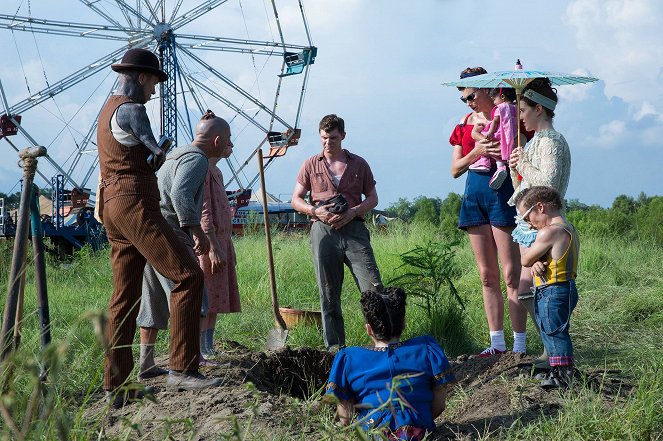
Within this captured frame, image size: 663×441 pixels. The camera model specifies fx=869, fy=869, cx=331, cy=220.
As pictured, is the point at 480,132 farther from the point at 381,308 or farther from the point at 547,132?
the point at 381,308

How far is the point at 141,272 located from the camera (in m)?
4.20

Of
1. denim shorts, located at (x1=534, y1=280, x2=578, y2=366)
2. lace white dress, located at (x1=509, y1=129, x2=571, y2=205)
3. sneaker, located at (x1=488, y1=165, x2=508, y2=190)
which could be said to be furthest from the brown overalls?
sneaker, located at (x1=488, y1=165, x2=508, y2=190)

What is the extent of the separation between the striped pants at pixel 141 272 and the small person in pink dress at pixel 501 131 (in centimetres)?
186

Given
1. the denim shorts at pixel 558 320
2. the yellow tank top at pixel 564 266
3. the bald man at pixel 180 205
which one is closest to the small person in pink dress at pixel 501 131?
the yellow tank top at pixel 564 266

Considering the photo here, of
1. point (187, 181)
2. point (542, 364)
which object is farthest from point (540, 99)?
point (187, 181)

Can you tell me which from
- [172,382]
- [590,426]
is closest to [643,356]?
[590,426]

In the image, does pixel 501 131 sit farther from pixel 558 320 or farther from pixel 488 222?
pixel 558 320

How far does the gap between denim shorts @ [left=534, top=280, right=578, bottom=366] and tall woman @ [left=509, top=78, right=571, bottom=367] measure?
1.21 ft

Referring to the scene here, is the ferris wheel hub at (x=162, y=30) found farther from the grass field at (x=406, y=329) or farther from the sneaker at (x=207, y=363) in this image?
the sneaker at (x=207, y=363)

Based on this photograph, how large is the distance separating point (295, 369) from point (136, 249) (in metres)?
1.59

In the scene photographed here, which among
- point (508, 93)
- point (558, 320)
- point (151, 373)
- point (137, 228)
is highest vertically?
point (508, 93)

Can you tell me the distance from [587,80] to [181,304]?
103 inches

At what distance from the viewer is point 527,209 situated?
405cm

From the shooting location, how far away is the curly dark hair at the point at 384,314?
3.49 meters
